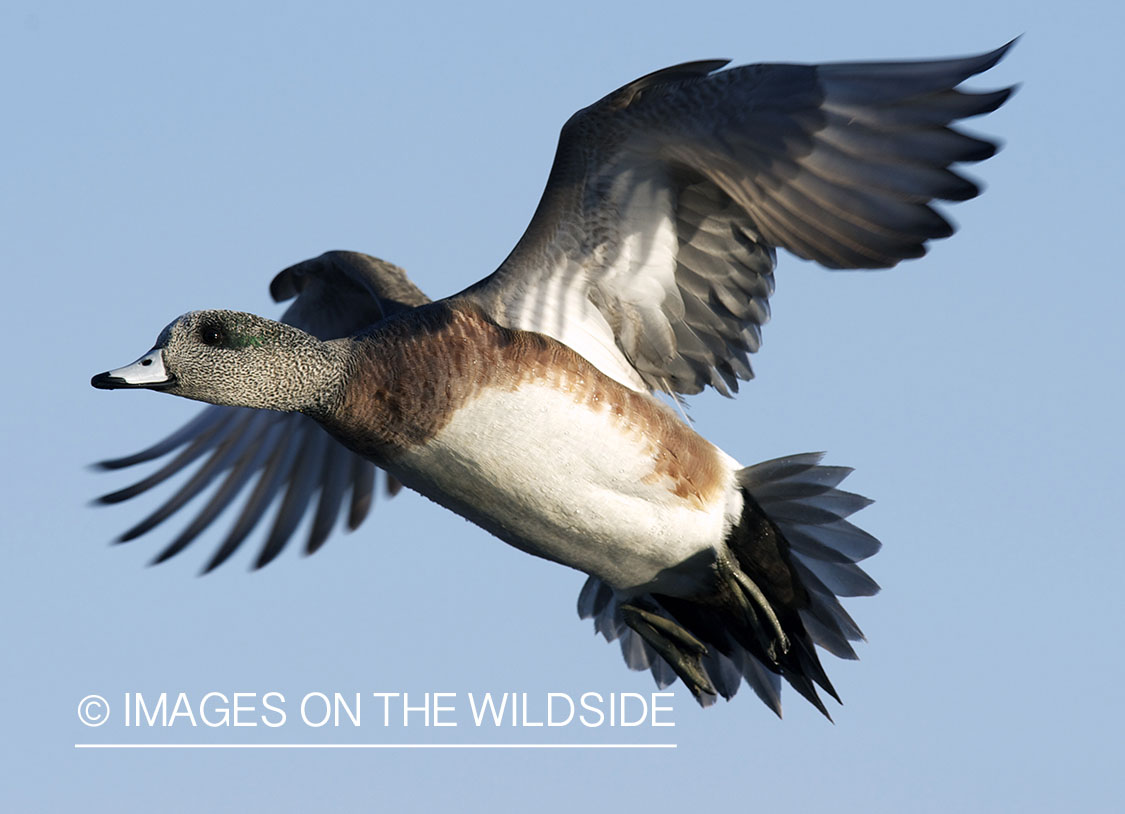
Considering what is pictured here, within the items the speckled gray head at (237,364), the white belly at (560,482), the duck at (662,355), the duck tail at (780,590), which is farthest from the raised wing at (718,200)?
the speckled gray head at (237,364)

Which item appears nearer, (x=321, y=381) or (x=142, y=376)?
(x=142, y=376)

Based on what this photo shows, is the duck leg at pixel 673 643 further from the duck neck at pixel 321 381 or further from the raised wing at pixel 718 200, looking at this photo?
the duck neck at pixel 321 381

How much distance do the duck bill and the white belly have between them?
2.72 feet

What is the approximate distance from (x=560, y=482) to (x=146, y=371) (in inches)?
56.6

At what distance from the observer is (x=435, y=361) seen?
18.0 feet

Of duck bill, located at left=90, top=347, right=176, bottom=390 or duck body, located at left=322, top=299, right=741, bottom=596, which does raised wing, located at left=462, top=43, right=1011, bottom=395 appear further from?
duck bill, located at left=90, top=347, right=176, bottom=390

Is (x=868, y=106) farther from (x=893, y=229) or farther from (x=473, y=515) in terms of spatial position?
(x=473, y=515)

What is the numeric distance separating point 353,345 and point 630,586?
1406 mm

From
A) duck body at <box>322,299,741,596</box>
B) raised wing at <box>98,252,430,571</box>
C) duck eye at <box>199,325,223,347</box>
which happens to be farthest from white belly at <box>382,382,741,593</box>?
raised wing at <box>98,252,430,571</box>

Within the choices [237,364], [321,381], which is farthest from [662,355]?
[237,364]

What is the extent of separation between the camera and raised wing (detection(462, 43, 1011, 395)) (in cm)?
504

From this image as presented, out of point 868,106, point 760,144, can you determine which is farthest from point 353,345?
point 868,106

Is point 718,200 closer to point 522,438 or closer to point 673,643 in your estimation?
point 522,438

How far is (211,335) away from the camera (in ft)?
18.5
